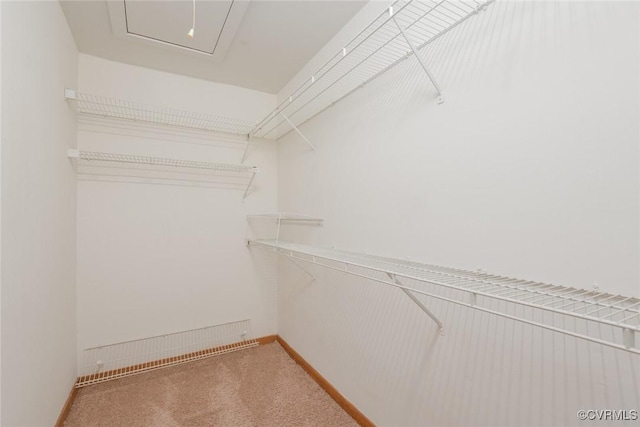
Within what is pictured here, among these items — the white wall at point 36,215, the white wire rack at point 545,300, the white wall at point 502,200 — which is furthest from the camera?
the white wall at point 36,215

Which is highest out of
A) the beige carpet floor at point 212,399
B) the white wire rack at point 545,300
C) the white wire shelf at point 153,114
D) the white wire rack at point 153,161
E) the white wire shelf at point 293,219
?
the white wire shelf at point 153,114

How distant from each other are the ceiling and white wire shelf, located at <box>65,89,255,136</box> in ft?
1.07

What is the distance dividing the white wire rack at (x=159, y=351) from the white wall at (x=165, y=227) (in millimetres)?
66

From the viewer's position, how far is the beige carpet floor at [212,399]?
1.62 metres

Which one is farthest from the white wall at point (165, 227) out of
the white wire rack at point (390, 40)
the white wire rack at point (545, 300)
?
the white wire rack at point (545, 300)

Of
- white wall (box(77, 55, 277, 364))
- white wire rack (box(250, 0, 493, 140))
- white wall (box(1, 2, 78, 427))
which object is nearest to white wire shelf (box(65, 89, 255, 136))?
white wall (box(77, 55, 277, 364))

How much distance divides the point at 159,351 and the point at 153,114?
73.6 inches

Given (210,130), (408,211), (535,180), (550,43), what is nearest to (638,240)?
(535,180)

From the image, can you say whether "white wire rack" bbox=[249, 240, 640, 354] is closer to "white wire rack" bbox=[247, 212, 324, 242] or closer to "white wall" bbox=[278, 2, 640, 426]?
"white wall" bbox=[278, 2, 640, 426]

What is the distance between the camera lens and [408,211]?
1322mm

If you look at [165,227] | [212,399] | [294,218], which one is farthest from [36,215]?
[294,218]

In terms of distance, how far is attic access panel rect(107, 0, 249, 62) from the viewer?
1552mm

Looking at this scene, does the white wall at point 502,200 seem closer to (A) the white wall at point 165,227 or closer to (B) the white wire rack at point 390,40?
(B) the white wire rack at point 390,40

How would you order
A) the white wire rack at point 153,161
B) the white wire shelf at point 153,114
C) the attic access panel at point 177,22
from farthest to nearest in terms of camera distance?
1. the white wire shelf at point 153,114
2. the white wire rack at point 153,161
3. the attic access panel at point 177,22
